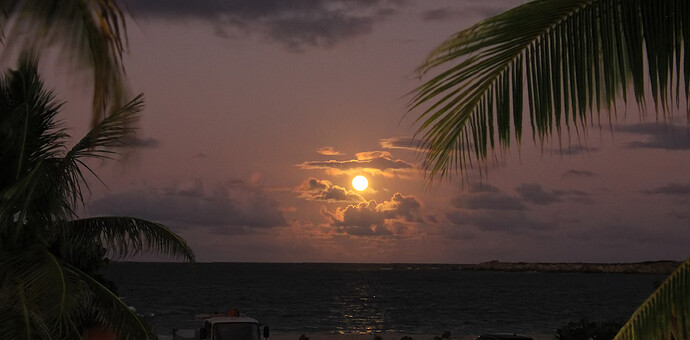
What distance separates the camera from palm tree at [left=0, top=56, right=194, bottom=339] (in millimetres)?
11391

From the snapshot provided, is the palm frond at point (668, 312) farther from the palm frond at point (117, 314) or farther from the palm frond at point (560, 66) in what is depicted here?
the palm frond at point (117, 314)

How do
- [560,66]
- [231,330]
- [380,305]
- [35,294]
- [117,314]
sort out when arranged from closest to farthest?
[560,66]
[35,294]
[117,314]
[231,330]
[380,305]

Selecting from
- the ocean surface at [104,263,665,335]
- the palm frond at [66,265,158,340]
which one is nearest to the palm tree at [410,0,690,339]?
the palm frond at [66,265,158,340]

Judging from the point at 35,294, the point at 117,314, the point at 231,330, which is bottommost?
the point at 231,330

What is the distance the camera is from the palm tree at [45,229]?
11391mm

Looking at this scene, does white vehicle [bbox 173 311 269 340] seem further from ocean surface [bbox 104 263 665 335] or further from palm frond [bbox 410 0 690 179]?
ocean surface [bbox 104 263 665 335]

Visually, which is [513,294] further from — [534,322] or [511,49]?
[511,49]

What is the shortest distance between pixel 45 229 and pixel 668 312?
11324mm

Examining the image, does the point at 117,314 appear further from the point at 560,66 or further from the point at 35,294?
the point at 560,66

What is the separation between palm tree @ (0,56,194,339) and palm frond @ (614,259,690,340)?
7416mm

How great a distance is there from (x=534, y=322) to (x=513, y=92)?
104 meters

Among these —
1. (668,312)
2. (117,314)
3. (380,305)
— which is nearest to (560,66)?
(668,312)

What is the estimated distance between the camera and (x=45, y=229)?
44.4 ft

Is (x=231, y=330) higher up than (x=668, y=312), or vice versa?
(x=668, y=312)
